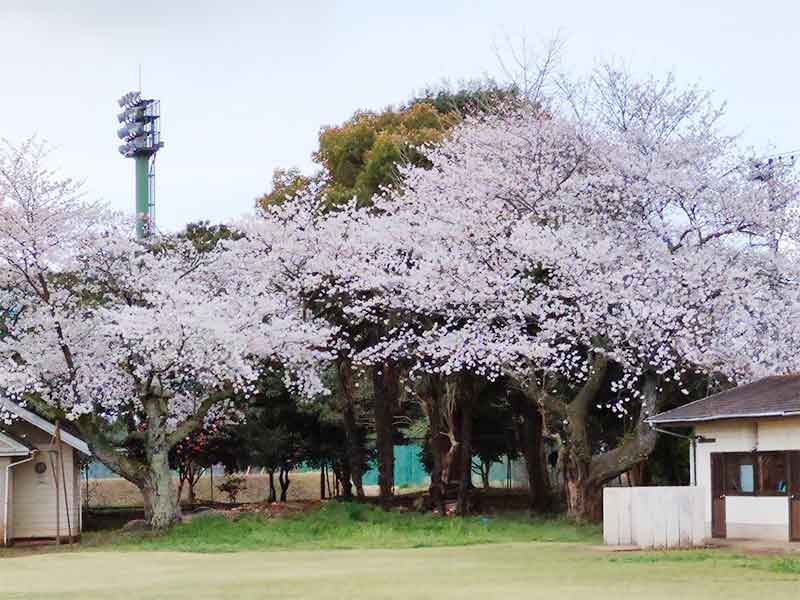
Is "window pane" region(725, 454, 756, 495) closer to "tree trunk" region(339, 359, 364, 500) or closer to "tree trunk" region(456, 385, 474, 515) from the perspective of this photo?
"tree trunk" region(456, 385, 474, 515)

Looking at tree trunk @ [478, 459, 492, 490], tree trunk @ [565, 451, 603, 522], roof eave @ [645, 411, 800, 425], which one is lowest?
tree trunk @ [478, 459, 492, 490]

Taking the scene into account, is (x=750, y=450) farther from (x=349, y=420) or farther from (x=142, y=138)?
(x=142, y=138)

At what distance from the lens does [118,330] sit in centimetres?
3123

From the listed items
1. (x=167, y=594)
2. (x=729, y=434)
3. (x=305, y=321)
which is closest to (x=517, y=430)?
(x=305, y=321)

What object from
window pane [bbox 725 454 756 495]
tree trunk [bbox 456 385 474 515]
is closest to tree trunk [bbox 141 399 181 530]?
tree trunk [bbox 456 385 474 515]

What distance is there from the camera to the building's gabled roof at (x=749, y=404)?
25656 mm

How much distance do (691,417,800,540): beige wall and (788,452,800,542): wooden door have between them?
0.10 m

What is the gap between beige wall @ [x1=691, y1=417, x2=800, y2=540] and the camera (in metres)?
25.7

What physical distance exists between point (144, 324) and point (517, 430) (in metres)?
15.3

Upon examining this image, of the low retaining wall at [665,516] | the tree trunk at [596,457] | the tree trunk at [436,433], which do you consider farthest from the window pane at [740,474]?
the tree trunk at [436,433]

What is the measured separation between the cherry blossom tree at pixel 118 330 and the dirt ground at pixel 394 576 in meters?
6.42

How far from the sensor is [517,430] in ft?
138

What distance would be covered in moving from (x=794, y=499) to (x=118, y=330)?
16561 mm

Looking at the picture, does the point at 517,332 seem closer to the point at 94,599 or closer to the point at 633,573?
the point at 633,573
